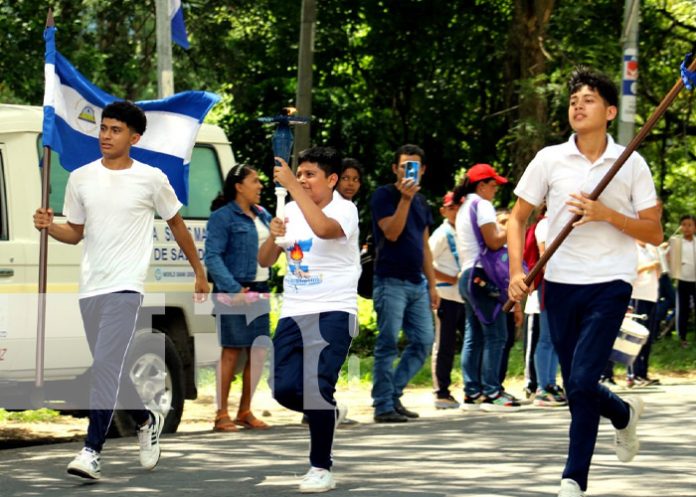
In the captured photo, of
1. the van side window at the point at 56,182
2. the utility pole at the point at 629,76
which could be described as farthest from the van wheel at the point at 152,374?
the utility pole at the point at 629,76

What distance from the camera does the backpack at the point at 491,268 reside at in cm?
1251

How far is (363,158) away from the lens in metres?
27.1

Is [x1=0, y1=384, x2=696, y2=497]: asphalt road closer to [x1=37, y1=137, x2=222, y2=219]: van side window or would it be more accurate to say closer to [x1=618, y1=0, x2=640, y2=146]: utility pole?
[x1=37, y1=137, x2=222, y2=219]: van side window

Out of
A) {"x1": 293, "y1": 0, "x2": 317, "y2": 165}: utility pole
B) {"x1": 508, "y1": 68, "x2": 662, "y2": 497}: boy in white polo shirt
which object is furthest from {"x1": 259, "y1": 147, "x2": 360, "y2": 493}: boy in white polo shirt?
{"x1": 293, "y1": 0, "x2": 317, "y2": 165}: utility pole

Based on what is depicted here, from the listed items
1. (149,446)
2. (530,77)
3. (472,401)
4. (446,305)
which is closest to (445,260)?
(446,305)

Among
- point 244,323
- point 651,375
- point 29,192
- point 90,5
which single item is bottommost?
point 651,375

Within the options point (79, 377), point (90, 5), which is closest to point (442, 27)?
point (90, 5)

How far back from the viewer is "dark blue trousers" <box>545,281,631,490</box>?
22.9 feet

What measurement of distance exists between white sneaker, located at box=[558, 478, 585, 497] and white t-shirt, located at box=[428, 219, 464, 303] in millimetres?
6113

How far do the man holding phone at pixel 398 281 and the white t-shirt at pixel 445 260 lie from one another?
3.45ft

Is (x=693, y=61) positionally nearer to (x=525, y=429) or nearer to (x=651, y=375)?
(x=525, y=429)

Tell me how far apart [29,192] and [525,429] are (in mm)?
3763

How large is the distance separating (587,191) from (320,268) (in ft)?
4.90

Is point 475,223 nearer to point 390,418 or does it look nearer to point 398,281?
point 398,281
